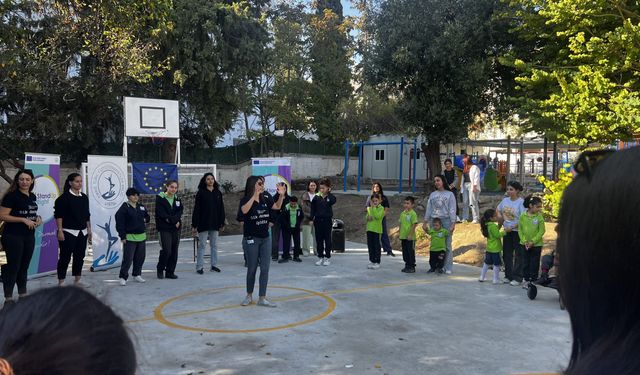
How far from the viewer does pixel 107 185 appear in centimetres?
941

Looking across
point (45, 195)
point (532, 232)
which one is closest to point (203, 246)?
point (45, 195)

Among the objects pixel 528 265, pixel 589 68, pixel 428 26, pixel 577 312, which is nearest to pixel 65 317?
pixel 577 312

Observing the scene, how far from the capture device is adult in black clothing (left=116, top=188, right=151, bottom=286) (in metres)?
7.75

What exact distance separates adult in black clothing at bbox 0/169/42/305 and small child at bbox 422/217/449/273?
6.37m

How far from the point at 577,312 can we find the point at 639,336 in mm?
116

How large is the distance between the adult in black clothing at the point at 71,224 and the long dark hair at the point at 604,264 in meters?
7.61

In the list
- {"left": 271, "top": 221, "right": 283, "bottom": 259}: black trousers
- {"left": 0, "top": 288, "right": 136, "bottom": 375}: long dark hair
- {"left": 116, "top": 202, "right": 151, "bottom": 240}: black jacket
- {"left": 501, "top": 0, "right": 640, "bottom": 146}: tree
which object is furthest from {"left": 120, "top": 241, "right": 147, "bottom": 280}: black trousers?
{"left": 501, "top": 0, "right": 640, "bottom": 146}: tree

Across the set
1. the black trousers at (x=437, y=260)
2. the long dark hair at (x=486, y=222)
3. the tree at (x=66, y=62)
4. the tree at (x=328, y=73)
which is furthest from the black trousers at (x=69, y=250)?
the tree at (x=328, y=73)

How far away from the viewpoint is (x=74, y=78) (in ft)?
44.0

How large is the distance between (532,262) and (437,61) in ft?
31.7

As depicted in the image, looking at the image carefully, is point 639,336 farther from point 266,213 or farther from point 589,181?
point 266,213

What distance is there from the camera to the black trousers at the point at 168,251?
27.0 ft

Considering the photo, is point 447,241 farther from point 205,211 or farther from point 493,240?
point 205,211

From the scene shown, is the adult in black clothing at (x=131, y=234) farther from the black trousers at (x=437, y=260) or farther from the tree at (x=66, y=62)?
the black trousers at (x=437, y=260)
